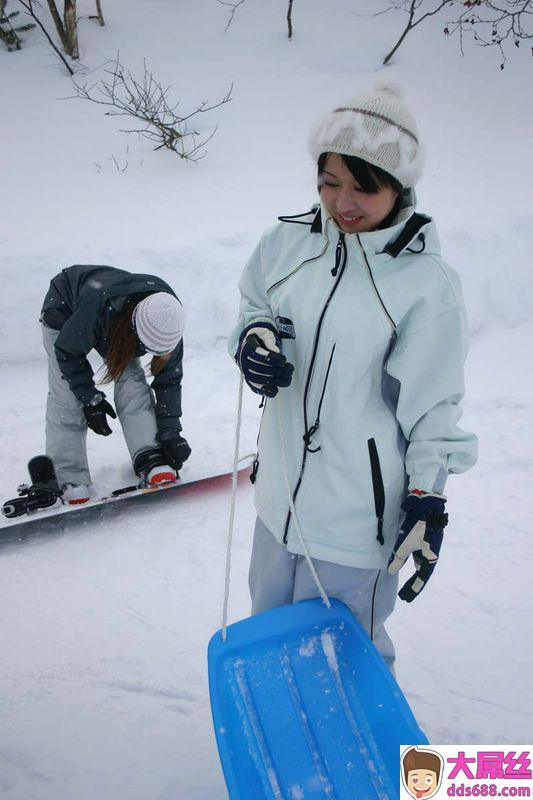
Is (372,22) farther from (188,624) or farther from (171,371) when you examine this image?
(188,624)

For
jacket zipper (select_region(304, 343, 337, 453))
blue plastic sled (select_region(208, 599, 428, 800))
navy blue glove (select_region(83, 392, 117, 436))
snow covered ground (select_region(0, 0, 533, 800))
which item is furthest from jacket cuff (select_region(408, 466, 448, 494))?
navy blue glove (select_region(83, 392, 117, 436))

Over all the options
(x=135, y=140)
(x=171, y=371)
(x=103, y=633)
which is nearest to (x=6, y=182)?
(x=135, y=140)

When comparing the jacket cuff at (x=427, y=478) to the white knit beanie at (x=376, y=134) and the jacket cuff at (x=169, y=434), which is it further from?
the jacket cuff at (x=169, y=434)

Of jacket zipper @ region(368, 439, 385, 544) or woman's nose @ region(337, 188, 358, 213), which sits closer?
woman's nose @ region(337, 188, 358, 213)

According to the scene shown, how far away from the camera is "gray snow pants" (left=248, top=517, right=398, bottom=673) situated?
62.7 inches

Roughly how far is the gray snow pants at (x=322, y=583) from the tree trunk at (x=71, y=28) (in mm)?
6144

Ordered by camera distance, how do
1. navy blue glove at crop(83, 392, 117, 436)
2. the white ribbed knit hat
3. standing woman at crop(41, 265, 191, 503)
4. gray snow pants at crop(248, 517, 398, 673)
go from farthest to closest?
navy blue glove at crop(83, 392, 117, 436)
standing woman at crop(41, 265, 191, 503)
the white ribbed knit hat
gray snow pants at crop(248, 517, 398, 673)

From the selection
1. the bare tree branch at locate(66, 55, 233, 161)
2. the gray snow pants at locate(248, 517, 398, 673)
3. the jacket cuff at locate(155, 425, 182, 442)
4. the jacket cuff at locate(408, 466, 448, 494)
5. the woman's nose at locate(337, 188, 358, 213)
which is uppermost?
the bare tree branch at locate(66, 55, 233, 161)

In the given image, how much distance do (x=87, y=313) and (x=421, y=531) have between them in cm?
173

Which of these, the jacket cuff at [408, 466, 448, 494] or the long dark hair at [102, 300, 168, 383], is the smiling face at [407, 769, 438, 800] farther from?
the long dark hair at [102, 300, 168, 383]

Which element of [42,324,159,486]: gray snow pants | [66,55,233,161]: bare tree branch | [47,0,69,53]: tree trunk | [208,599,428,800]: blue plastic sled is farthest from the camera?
[47,0,69,53]: tree trunk

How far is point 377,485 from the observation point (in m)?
1.42

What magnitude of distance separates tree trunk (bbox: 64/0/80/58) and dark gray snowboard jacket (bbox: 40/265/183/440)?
4.52m

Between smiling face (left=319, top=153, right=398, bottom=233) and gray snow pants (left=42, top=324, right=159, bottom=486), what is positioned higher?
smiling face (left=319, top=153, right=398, bottom=233)
